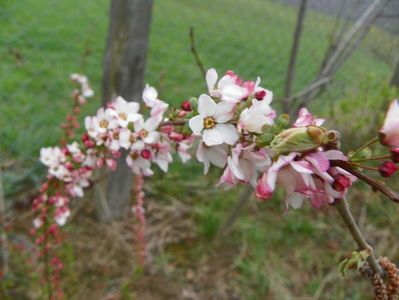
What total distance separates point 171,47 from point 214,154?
4.13 meters

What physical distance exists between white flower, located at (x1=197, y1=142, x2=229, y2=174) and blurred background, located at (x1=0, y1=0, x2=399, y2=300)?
0.91 metres

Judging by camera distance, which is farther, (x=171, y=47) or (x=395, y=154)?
(x=171, y=47)

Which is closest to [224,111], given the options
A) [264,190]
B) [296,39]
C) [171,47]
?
[264,190]

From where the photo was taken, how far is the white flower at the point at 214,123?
23.8 inches

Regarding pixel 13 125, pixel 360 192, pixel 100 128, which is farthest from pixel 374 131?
pixel 100 128

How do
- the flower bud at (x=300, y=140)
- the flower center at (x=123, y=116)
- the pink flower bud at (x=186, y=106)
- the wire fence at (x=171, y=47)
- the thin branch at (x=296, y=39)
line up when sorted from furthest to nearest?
the wire fence at (x=171, y=47) < the thin branch at (x=296, y=39) < the flower center at (x=123, y=116) < the pink flower bud at (x=186, y=106) < the flower bud at (x=300, y=140)

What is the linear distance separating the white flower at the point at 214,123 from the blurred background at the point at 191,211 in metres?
0.94

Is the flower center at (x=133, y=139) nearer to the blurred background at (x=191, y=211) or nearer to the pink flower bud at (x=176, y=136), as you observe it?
the pink flower bud at (x=176, y=136)

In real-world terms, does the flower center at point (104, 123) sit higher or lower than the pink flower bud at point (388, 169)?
lower

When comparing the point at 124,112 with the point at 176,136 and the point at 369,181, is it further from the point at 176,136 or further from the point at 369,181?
the point at 369,181

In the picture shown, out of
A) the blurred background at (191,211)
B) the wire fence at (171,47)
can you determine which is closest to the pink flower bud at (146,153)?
the blurred background at (191,211)

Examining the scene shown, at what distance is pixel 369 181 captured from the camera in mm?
522

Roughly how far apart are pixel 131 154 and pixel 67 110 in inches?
97.4

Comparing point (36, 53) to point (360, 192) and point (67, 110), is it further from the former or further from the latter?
point (360, 192)
